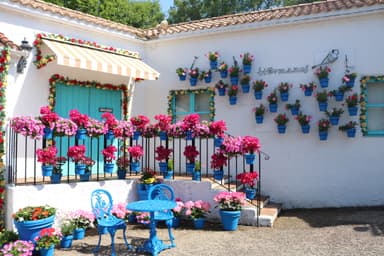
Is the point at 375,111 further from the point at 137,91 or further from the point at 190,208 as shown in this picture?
the point at 137,91

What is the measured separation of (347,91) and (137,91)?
7.21 m

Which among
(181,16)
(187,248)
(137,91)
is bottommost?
(187,248)

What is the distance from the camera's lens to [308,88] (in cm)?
1128

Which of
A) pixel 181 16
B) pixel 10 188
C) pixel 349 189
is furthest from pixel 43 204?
pixel 181 16

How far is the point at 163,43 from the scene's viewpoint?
45.5 feet

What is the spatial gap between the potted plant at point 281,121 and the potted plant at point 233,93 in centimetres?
157

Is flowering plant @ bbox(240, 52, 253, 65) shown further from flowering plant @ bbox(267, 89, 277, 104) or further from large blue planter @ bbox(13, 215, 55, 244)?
large blue planter @ bbox(13, 215, 55, 244)

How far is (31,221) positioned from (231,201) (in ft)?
15.4

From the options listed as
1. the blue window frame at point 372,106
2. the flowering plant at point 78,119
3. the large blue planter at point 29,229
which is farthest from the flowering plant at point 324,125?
the large blue planter at point 29,229

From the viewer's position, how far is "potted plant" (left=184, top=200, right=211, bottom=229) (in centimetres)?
966

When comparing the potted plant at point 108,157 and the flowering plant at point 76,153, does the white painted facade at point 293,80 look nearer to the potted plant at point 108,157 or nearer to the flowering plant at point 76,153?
the flowering plant at point 76,153

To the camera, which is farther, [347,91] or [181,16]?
[181,16]

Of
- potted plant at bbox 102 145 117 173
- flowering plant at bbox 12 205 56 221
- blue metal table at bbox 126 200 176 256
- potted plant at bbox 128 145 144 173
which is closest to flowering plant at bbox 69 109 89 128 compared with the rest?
potted plant at bbox 102 145 117 173

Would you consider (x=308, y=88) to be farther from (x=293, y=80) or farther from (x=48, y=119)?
(x=48, y=119)
